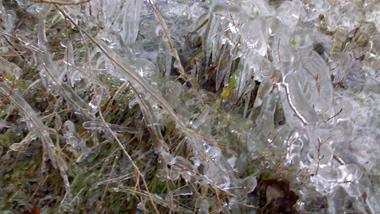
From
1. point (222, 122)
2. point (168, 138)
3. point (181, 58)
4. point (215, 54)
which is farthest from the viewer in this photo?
point (181, 58)

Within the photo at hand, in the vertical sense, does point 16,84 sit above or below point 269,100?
above

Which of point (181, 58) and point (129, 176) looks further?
point (181, 58)

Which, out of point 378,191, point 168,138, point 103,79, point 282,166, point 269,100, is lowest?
point 378,191

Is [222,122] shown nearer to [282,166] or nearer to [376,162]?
[282,166]

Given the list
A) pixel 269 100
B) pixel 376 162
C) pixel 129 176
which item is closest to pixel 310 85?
pixel 269 100

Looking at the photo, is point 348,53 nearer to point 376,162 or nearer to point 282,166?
point 376,162

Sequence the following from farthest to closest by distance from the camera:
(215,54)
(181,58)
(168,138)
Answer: (181,58) < (215,54) < (168,138)
